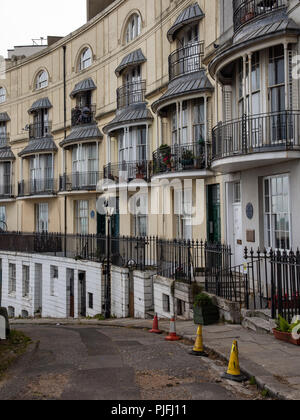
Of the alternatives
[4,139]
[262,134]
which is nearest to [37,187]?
[4,139]

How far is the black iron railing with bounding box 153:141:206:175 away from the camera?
61.5ft

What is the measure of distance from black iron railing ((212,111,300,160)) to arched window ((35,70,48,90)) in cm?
2086

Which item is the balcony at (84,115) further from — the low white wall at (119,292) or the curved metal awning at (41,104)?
the low white wall at (119,292)

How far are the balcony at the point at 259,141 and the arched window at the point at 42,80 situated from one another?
20871mm

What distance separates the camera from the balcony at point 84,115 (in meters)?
28.4

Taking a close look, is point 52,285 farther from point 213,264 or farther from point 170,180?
point 213,264

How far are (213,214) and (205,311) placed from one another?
6226mm

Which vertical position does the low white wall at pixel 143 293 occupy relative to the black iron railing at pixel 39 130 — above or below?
below

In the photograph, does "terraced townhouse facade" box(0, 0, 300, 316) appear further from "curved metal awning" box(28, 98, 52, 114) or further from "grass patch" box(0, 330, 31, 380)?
"grass patch" box(0, 330, 31, 380)

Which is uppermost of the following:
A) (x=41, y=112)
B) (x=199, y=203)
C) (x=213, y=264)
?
(x=41, y=112)

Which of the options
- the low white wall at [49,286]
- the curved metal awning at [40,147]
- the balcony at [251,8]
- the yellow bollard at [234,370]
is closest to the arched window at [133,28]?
the curved metal awning at [40,147]

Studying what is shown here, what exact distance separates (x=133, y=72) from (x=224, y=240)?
11.4 metres

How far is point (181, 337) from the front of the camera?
12062mm
